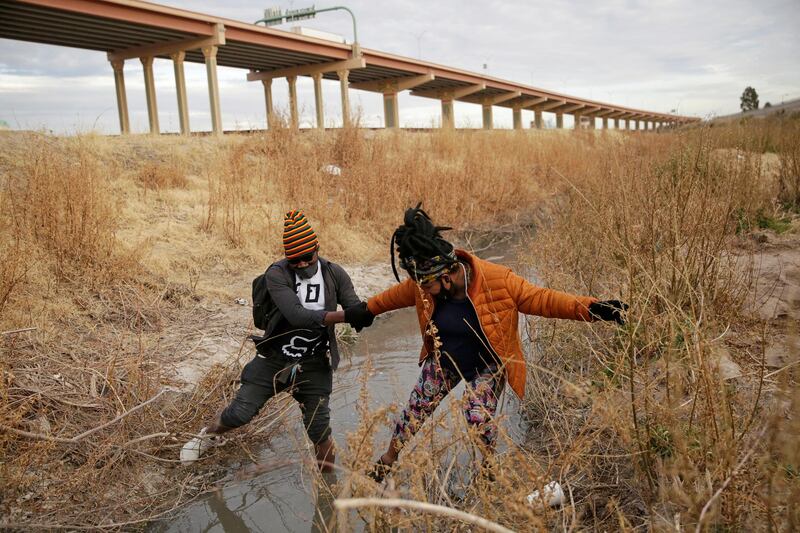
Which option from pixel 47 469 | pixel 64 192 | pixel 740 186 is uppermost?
pixel 64 192

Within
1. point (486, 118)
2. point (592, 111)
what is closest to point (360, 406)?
point (486, 118)

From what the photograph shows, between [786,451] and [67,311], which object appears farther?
[67,311]

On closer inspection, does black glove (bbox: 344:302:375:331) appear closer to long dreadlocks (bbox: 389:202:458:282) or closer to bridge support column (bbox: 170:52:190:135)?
long dreadlocks (bbox: 389:202:458:282)

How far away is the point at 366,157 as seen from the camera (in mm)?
12086

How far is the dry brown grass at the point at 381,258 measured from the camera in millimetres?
2115

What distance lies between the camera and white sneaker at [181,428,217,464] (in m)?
3.74

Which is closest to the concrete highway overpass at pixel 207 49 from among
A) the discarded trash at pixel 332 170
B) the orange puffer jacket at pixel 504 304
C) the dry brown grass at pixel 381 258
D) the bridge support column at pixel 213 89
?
the bridge support column at pixel 213 89

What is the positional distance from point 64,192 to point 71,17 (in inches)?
320

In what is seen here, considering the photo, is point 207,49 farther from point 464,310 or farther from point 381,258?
point 464,310

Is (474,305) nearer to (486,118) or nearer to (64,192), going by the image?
(64,192)

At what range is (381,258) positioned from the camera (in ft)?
30.5

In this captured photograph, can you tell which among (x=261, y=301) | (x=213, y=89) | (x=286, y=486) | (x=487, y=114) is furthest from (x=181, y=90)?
(x=487, y=114)

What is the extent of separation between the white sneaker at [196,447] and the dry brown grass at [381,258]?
14 cm

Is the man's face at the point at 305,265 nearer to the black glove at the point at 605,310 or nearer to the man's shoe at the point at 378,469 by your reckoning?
the man's shoe at the point at 378,469
